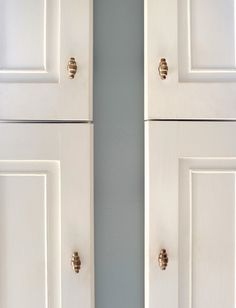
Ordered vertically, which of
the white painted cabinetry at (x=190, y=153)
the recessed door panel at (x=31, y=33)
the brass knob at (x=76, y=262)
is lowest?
the brass knob at (x=76, y=262)

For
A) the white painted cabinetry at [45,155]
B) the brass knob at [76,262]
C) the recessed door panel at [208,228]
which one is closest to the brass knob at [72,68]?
the white painted cabinetry at [45,155]

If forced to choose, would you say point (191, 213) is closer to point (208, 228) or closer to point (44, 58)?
point (208, 228)

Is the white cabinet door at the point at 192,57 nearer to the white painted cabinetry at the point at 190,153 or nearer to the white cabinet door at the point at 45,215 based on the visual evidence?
the white painted cabinetry at the point at 190,153

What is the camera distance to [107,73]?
1002 mm

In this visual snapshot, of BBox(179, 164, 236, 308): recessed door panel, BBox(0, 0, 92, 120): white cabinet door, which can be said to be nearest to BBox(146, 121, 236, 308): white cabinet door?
BBox(179, 164, 236, 308): recessed door panel

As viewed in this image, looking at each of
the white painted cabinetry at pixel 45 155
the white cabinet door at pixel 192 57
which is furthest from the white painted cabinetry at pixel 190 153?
the white painted cabinetry at pixel 45 155

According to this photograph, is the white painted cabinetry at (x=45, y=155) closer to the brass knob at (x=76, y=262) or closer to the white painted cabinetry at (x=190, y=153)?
the brass knob at (x=76, y=262)

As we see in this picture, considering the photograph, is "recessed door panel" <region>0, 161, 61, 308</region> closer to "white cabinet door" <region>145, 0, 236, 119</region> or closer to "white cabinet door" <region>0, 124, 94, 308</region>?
"white cabinet door" <region>0, 124, 94, 308</region>

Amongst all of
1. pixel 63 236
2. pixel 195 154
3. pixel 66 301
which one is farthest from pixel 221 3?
pixel 66 301

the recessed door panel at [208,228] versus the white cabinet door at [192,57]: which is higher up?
the white cabinet door at [192,57]

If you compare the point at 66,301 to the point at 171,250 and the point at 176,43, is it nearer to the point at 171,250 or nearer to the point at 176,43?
the point at 171,250

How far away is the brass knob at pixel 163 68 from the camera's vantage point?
2.99 ft

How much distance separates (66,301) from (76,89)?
0.54 m

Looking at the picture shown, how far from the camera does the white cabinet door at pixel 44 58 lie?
0.93 meters
